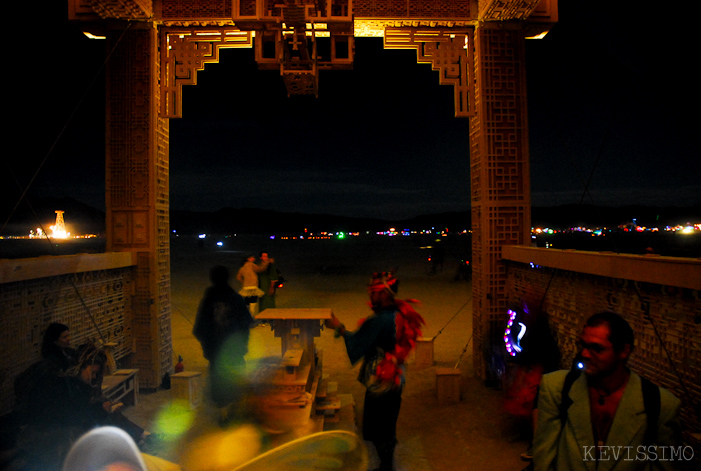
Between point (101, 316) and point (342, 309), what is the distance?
775 cm

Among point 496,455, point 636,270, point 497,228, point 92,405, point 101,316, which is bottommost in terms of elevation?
point 496,455

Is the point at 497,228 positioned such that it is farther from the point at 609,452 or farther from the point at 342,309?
the point at 342,309

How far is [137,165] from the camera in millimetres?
6965

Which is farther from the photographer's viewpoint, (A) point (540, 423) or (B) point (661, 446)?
(A) point (540, 423)

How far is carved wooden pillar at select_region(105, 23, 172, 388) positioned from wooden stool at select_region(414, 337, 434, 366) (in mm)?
4241

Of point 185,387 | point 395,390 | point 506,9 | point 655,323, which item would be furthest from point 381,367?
point 506,9

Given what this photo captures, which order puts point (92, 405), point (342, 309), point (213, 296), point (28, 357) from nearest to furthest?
point (92, 405) < point (28, 357) < point (213, 296) < point (342, 309)

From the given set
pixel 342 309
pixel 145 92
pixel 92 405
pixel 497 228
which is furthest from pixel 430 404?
pixel 342 309

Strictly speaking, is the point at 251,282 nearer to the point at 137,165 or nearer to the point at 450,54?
the point at 137,165

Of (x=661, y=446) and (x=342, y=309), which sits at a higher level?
(x=661, y=446)

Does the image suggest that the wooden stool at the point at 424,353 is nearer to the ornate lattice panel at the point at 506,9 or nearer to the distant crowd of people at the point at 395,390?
the distant crowd of people at the point at 395,390

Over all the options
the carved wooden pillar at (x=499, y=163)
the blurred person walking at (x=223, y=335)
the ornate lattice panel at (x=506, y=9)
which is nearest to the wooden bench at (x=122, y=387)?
the blurred person walking at (x=223, y=335)

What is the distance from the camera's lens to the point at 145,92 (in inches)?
274

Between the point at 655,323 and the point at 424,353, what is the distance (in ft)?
15.5
